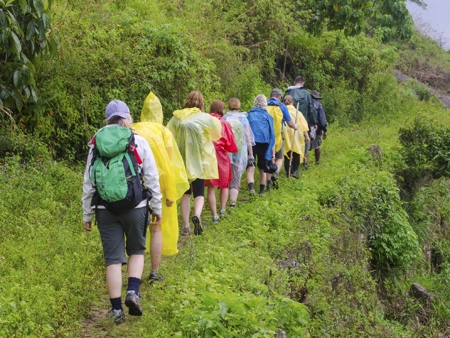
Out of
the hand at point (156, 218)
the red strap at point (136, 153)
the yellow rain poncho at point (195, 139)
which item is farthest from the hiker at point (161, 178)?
the yellow rain poncho at point (195, 139)

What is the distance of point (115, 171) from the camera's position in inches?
220

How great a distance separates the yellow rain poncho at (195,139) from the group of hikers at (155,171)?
13 millimetres

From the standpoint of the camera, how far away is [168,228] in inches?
Answer: 280

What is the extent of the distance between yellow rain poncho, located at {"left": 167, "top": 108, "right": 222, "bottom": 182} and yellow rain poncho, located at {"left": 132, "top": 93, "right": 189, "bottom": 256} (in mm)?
1479

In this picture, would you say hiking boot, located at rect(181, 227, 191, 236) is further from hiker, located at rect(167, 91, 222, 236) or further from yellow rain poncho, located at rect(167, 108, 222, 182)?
yellow rain poncho, located at rect(167, 108, 222, 182)

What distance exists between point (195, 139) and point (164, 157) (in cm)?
206

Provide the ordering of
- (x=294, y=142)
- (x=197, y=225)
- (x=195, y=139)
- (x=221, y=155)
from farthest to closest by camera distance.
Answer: (x=294, y=142)
(x=221, y=155)
(x=195, y=139)
(x=197, y=225)

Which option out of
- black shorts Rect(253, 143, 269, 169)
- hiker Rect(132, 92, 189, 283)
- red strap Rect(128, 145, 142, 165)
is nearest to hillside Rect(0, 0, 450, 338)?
hiker Rect(132, 92, 189, 283)

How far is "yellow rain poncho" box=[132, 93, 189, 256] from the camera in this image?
6.88 meters

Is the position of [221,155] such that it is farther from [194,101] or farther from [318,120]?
[318,120]

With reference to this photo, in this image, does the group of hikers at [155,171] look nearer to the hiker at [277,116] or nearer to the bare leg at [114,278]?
the bare leg at [114,278]

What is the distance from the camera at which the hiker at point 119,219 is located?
5.77 meters

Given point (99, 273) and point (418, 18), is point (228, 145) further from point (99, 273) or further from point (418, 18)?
point (418, 18)

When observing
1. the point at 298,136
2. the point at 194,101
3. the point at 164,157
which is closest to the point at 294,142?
the point at 298,136
